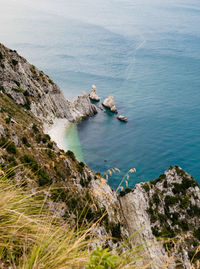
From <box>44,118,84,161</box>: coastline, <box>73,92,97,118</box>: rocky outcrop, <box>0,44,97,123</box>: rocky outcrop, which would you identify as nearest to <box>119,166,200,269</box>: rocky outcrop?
<box>44,118,84,161</box>: coastline

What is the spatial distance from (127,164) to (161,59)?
118 metres

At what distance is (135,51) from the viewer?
16850cm

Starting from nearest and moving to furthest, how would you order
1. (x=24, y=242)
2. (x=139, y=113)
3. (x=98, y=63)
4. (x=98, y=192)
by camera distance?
(x=24, y=242)
(x=98, y=192)
(x=139, y=113)
(x=98, y=63)

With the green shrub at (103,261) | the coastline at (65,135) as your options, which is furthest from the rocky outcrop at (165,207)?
the coastline at (65,135)

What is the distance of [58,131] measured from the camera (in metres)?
70.0

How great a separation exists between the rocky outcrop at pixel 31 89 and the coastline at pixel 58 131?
86.0 inches

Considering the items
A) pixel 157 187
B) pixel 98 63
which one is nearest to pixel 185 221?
pixel 157 187

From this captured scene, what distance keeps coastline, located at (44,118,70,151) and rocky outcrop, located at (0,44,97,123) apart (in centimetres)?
218

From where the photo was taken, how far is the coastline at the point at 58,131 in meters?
64.4

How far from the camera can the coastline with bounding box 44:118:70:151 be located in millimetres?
64438

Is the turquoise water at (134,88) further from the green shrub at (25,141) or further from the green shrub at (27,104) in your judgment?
the green shrub at (25,141)

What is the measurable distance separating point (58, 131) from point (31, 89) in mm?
15632

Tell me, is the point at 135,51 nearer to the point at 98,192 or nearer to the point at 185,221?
the point at 185,221

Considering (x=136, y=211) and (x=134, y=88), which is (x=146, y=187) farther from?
(x=134, y=88)
